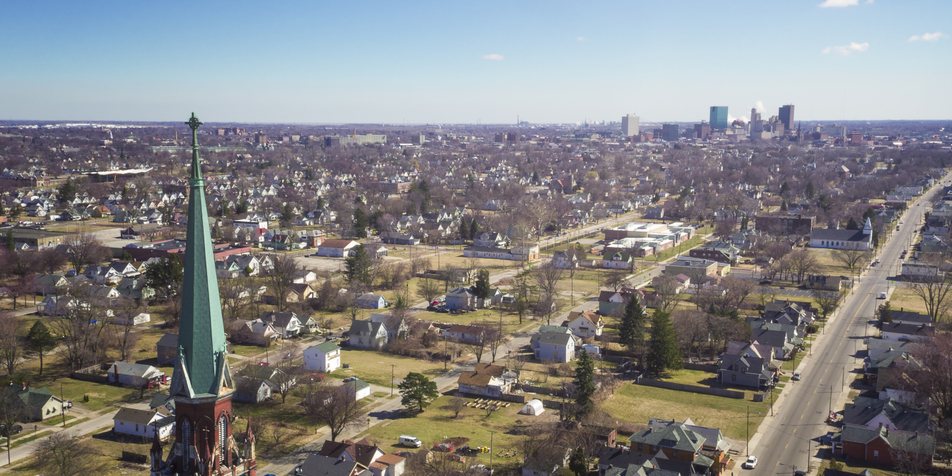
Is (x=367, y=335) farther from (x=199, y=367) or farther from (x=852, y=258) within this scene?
(x=852, y=258)

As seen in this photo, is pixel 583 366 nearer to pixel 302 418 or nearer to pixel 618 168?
pixel 302 418

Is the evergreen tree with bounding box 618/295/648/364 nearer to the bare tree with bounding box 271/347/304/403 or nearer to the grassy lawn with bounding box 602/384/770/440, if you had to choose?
the grassy lawn with bounding box 602/384/770/440

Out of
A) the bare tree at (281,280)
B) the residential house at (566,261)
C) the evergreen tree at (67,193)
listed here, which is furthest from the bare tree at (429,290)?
the evergreen tree at (67,193)

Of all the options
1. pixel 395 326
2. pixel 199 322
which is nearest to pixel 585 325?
pixel 395 326

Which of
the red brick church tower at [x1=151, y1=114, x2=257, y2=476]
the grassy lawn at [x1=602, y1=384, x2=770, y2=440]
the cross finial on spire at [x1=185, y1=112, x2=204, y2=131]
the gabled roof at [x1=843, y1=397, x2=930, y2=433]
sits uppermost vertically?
the cross finial on spire at [x1=185, y1=112, x2=204, y2=131]

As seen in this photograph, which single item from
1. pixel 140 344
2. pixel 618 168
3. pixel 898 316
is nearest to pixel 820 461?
pixel 898 316

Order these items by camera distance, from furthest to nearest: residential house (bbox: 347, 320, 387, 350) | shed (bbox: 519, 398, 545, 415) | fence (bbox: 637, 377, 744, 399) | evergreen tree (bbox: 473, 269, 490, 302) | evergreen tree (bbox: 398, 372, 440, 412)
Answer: evergreen tree (bbox: 473, 269, 490, 302) → residential house (bbox: 347, 320, 387, 350) → fence (bbox: 637, 377, 744, 399) → shed (bbox: 519, 398, 545, 415) → evergreen tree (bbox: 398, 372, 440, 412)

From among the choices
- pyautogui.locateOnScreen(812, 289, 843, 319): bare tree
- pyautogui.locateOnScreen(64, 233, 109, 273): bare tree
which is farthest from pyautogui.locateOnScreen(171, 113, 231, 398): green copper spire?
pyautogui.locateOnScreen(64, 233, 109, 273): bare tree

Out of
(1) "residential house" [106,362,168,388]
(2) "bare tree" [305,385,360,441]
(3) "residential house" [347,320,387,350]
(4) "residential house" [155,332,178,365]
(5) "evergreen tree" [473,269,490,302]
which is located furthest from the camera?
(5) "evergreen tree" [473,269,490,302]
